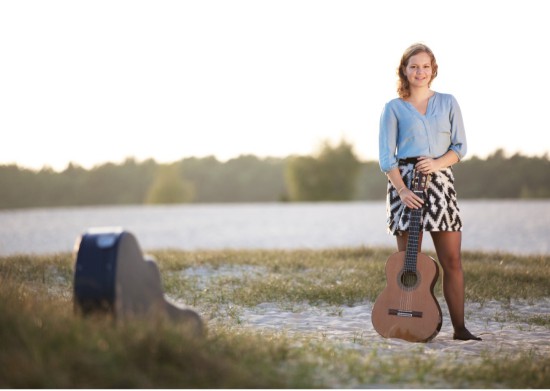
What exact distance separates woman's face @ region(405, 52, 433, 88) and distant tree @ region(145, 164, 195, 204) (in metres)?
46.8

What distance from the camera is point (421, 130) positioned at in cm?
564

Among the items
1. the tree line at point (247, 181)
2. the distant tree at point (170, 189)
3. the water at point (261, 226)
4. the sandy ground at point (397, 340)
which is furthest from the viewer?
the distant tree at point (170, 189)

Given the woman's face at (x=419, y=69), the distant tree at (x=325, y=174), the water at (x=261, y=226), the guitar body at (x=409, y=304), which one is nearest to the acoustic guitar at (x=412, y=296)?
the guitar body at (x=409, y=304)

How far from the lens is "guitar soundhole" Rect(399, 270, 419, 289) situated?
5754 millimetres

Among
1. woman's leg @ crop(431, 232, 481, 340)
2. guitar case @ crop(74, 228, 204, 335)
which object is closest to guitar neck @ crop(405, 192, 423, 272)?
woman's leg @ crop(431, 232, 481, 340)

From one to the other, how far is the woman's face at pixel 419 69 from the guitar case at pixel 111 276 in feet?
8.92

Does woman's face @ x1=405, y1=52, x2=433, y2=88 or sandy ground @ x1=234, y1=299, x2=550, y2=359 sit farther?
woman's face @ x1=405, y1=52, x2=433, y2=88

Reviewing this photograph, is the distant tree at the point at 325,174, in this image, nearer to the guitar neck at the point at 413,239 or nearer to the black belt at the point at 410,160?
the black belt at the point at 410,160

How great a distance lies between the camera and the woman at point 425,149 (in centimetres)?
564

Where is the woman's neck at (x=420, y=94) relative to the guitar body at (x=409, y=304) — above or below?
above

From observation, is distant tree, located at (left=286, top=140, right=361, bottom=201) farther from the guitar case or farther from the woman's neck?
the guitar case

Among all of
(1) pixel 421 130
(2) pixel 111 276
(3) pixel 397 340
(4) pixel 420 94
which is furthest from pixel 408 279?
(2) pixel 111 276

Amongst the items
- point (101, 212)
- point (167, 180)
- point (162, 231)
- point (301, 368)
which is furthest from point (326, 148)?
point (301, 368)

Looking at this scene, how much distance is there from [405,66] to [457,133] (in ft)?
2.35
